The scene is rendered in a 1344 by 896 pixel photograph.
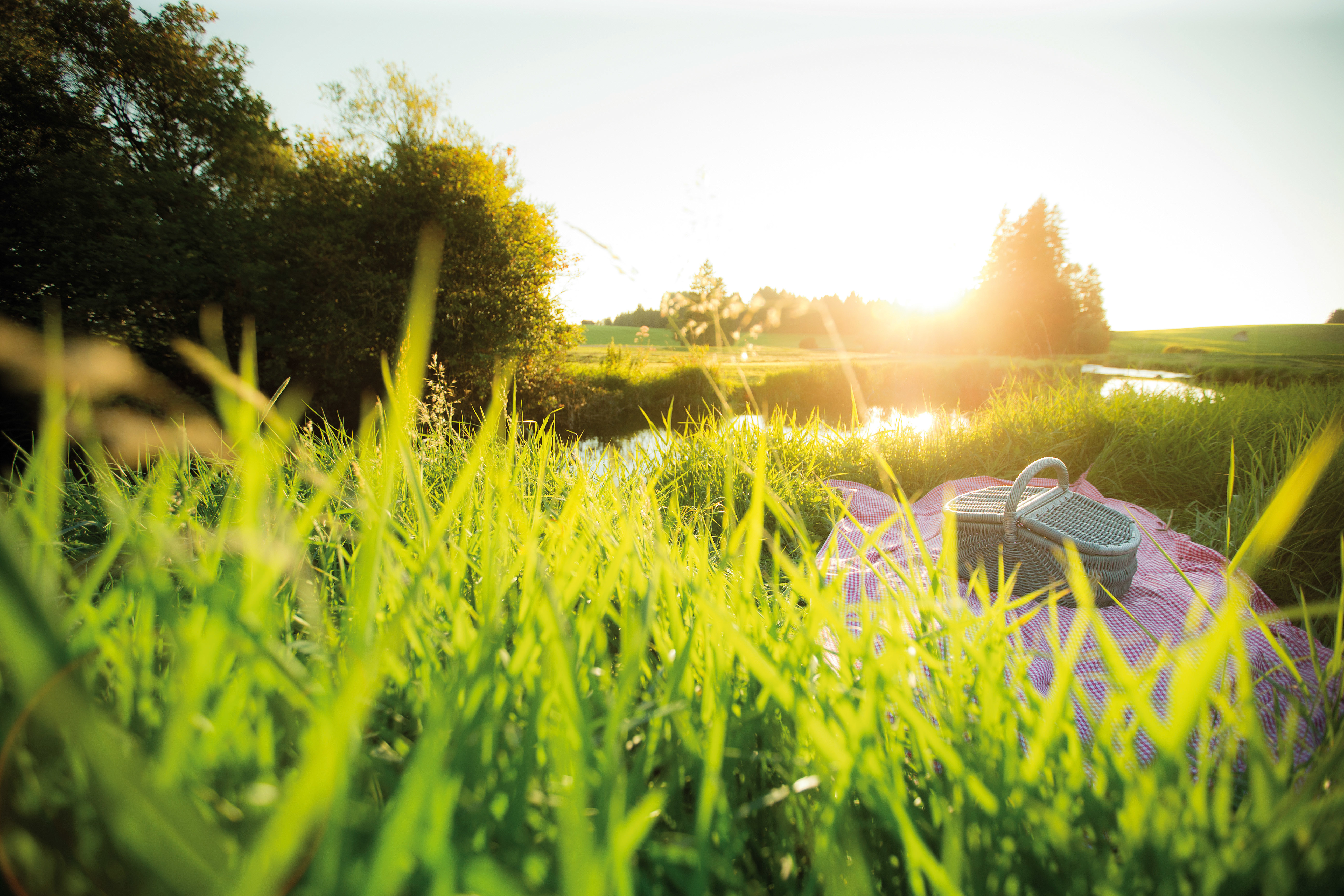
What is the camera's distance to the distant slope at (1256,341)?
5.15 meters

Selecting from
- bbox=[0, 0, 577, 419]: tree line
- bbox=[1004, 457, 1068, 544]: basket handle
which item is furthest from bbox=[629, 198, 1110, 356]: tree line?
bbox=[0, 0, 577, 419]: tree line

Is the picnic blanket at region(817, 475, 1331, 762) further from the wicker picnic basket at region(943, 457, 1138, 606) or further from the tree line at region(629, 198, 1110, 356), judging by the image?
the tree line at region(629, 198, 1110, 356)

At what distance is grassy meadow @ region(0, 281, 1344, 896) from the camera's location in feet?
1.08

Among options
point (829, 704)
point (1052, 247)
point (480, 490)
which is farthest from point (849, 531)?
point (1052, 247)

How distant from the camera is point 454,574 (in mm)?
751

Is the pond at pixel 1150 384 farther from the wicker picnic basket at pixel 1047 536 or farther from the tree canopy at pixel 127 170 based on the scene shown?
the tree canopy at pixel 127 170

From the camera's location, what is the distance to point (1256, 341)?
580 cm

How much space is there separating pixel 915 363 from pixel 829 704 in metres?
11.8

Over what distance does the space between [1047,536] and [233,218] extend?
12391 mm

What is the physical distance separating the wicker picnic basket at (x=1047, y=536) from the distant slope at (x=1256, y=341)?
5296 mm

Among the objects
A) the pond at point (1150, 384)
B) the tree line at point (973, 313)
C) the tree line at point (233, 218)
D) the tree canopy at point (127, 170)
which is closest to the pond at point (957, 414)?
the pond at point (1150, 384)

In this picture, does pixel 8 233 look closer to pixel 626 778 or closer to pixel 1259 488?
pixel 626 778

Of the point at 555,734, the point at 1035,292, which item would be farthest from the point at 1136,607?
the point at 1035,292

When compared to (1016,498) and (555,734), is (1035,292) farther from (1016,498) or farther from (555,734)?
(555,734)
